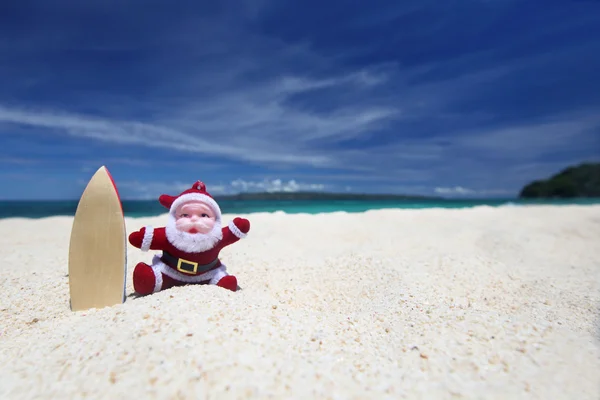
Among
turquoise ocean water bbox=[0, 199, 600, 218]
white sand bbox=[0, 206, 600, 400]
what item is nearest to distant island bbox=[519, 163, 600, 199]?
turquoise ocean water bbox=[0, 199, 600, 218]

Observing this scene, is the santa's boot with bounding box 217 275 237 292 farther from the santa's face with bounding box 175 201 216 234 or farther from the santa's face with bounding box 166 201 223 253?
the santa's face with bounding box 175 201 216 234

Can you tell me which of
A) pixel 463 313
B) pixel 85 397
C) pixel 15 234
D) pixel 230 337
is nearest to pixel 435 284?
pixel 463 313

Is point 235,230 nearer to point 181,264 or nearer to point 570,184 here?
point 181,264

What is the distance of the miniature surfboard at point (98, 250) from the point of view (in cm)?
341

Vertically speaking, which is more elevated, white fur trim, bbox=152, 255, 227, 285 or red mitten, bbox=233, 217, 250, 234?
red mitten, bbox=233, 217, 250, 234

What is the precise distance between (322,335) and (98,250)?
2.45 metres

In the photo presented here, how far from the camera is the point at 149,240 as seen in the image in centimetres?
353

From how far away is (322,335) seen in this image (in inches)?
99.3

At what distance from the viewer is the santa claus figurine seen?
3514 mm

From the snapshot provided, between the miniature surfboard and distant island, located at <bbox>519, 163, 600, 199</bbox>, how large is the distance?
60.3 m

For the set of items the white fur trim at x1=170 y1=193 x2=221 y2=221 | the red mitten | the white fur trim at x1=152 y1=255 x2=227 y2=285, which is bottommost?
the white fur trim at x1=152 y1=255 x2=227 y2=285

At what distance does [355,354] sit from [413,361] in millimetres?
363

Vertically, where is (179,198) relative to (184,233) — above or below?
above

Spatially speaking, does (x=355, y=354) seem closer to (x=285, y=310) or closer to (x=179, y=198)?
(x=285, y=310)
